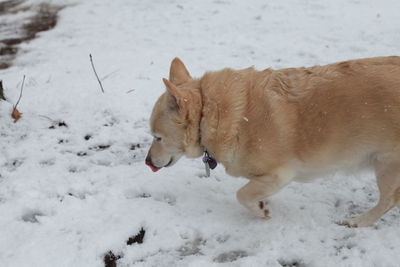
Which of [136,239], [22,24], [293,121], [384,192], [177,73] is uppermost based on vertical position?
[177,73]

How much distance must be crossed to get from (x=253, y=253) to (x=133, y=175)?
1566 mm

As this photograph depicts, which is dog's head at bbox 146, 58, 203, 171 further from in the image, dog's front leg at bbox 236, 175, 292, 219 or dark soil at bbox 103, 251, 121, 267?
dark soil at bbox 103, 251, 121, 267

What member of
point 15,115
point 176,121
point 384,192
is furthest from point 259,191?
point 15,115

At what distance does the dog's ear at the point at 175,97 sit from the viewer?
10.2 ft

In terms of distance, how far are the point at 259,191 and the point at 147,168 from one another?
1.39 m

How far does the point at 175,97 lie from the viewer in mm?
3186

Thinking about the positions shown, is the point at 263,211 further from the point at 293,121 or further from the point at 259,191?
the point at 293,121

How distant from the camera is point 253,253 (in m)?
3.24

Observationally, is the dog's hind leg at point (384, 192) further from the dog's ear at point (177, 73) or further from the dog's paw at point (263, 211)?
the dog's ear at point (177, 73)

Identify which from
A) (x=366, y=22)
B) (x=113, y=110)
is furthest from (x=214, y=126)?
(x=366, y=22)

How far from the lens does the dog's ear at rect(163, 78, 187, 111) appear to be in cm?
311

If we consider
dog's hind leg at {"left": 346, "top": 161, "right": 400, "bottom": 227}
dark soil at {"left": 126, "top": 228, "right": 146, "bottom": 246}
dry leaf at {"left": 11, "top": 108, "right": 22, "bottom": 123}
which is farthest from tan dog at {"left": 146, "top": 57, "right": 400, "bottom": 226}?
dry leaf at {"left": 11, "top": 108, "right": 22, "bottom": 123}

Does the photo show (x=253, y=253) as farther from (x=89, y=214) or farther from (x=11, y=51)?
(x=11, y=51)

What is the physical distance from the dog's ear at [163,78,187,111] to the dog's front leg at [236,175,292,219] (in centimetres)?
90
